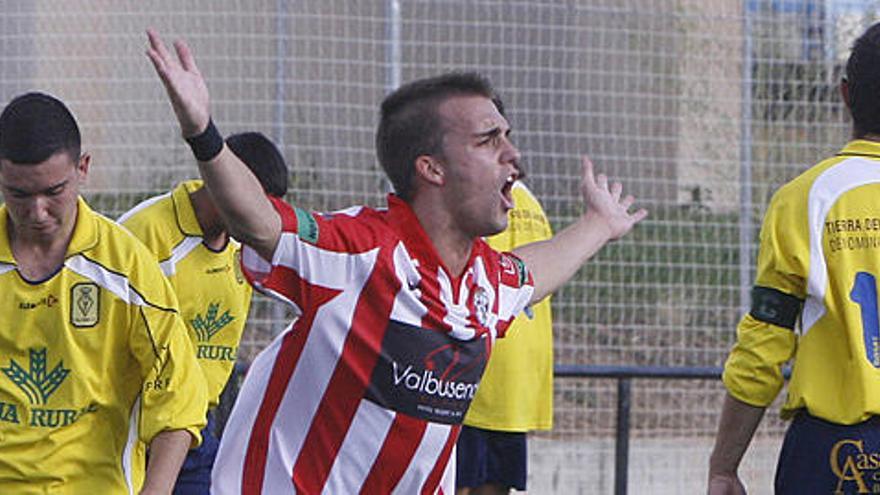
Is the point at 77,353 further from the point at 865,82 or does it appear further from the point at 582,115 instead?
the point at 582,115

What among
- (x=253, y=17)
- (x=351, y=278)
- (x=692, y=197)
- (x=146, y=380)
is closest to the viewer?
(x=351, y=278)

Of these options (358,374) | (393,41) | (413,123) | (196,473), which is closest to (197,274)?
(196,473)

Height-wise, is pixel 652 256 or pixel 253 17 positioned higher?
pixel 253 17

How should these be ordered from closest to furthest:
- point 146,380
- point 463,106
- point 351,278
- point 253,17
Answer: point 351,278 → point 463,106 → point 146,380 → point 253,17

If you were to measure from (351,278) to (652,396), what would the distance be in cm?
643

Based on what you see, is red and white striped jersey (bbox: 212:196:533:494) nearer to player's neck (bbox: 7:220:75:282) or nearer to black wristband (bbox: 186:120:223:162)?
black wristband (bbox: 186:120:223:162)

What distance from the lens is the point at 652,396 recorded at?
10.5 m

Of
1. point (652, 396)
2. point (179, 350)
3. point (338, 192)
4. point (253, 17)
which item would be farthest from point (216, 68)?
point (179, 350)

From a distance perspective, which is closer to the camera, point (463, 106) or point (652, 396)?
point (463, 106)

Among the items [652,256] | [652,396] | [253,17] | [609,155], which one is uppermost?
[253,17]

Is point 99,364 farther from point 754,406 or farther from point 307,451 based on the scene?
point 754,406

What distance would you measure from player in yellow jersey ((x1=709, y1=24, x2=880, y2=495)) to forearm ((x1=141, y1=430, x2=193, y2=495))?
1569 mm

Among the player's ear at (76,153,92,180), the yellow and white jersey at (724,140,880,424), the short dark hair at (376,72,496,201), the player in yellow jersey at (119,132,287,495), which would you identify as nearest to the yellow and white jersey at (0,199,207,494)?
the player's ear at (76,153,92,180)

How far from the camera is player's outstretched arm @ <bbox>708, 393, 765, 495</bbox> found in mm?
4734
